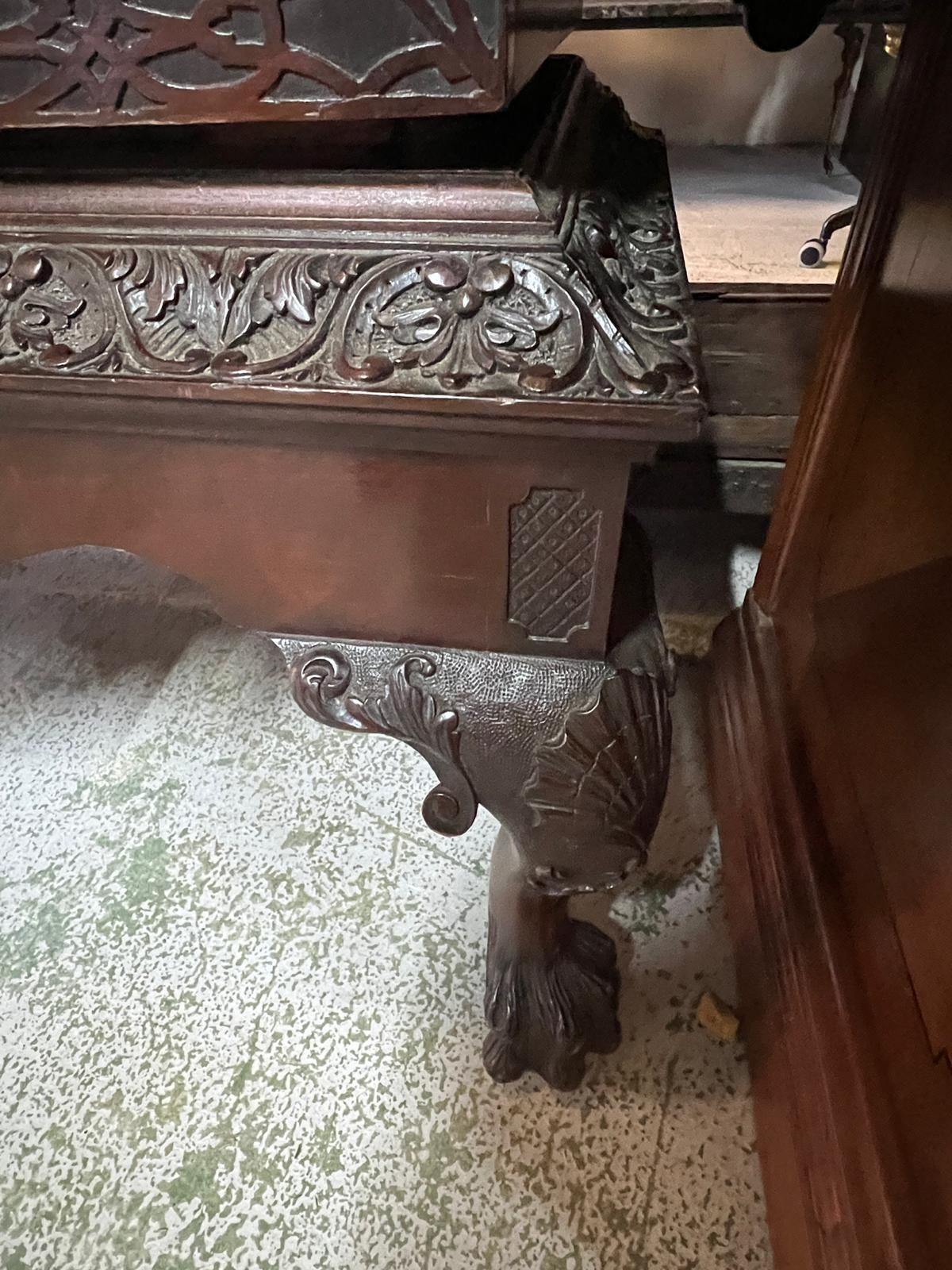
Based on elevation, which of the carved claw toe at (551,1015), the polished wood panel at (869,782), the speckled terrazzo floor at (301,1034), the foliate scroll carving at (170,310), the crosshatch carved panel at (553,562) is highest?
the foliate scroll carving at (170,310)

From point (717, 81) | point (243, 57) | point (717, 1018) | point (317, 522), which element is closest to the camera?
point (243, 57)

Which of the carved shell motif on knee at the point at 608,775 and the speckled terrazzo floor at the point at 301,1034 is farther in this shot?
the speckled terrazzo floor at the point at 301,1034

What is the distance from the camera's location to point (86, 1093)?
2.40 feet

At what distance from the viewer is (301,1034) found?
77cm

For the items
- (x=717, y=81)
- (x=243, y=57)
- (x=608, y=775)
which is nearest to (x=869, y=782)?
(x=608, y=775)

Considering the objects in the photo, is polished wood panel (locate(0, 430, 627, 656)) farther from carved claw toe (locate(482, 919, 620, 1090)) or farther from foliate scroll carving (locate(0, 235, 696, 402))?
carved claw toe (locate(482, 919, 620, 1090))

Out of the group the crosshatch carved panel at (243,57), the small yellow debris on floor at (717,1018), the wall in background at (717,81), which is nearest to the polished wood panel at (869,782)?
the small yellow debris on floor at (717,1018)

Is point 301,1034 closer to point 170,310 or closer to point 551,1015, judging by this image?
point 551,1015

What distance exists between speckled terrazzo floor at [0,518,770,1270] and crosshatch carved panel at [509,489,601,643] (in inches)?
18.5

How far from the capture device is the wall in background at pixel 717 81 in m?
1.29

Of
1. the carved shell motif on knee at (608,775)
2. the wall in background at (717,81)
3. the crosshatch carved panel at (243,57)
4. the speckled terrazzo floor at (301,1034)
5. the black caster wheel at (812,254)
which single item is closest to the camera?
the crosshatch carved panel at (243,57)

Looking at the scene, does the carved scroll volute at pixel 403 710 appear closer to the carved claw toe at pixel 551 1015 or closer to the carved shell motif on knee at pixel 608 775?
the carved shell motif on knee at pixel 608 775

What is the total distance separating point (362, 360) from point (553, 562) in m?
0.14

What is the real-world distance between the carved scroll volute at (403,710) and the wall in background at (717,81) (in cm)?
123
